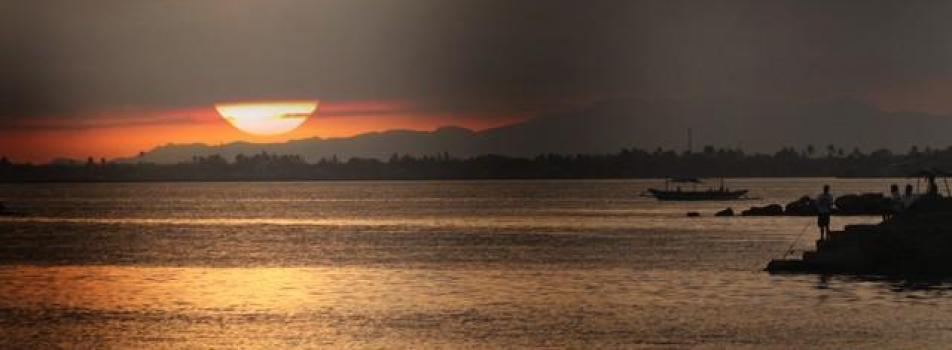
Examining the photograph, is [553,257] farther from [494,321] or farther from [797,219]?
[797,219]

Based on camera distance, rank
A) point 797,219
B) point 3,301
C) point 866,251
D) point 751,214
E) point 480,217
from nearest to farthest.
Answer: point 3,301 → point 866,251 → point 797,219 → point 751,214 → point 480,217

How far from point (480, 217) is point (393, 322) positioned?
125 meters

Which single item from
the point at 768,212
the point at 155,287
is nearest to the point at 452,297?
the point at 155,287

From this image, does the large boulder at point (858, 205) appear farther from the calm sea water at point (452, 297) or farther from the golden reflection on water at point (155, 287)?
the golden reflection on water at point (155, 287)

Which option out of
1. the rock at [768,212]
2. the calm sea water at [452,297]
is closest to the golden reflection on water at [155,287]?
the calm sea water at [452,297]

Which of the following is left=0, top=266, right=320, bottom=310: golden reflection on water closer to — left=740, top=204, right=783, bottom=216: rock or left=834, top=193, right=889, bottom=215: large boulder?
left=740, top=204, right=783, bottom=216: rock

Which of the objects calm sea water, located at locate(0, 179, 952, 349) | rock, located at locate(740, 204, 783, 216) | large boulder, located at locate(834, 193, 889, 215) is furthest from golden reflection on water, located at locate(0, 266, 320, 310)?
large boulder, located at locate(834, 193, 889, 215)

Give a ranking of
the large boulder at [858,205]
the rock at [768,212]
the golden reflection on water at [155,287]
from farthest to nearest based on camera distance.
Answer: the rock at [768,212], the large boulder at [858,205], the golden reflection on water at [155,287]

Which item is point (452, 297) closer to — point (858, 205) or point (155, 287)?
point (155, 287)

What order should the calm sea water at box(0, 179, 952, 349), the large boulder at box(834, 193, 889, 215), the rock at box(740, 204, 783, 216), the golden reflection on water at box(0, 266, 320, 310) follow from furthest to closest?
the rock at box(740, 204, 783, 216), the large boulder at box(834, 193, 889, 215), the golden reflection on water at box(0, 266, 320, 310), the calm sea water at box(0, 179, 952, 349)

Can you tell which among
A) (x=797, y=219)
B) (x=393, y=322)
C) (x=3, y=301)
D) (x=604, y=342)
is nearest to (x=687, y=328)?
(x=604, y=342)

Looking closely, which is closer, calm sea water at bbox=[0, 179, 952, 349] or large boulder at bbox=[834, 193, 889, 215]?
calm sea water at bbox=[0, 179, 952, 349]

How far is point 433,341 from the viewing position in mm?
39250

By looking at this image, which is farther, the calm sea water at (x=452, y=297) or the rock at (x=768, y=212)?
the rock at (x=768, y=212)
